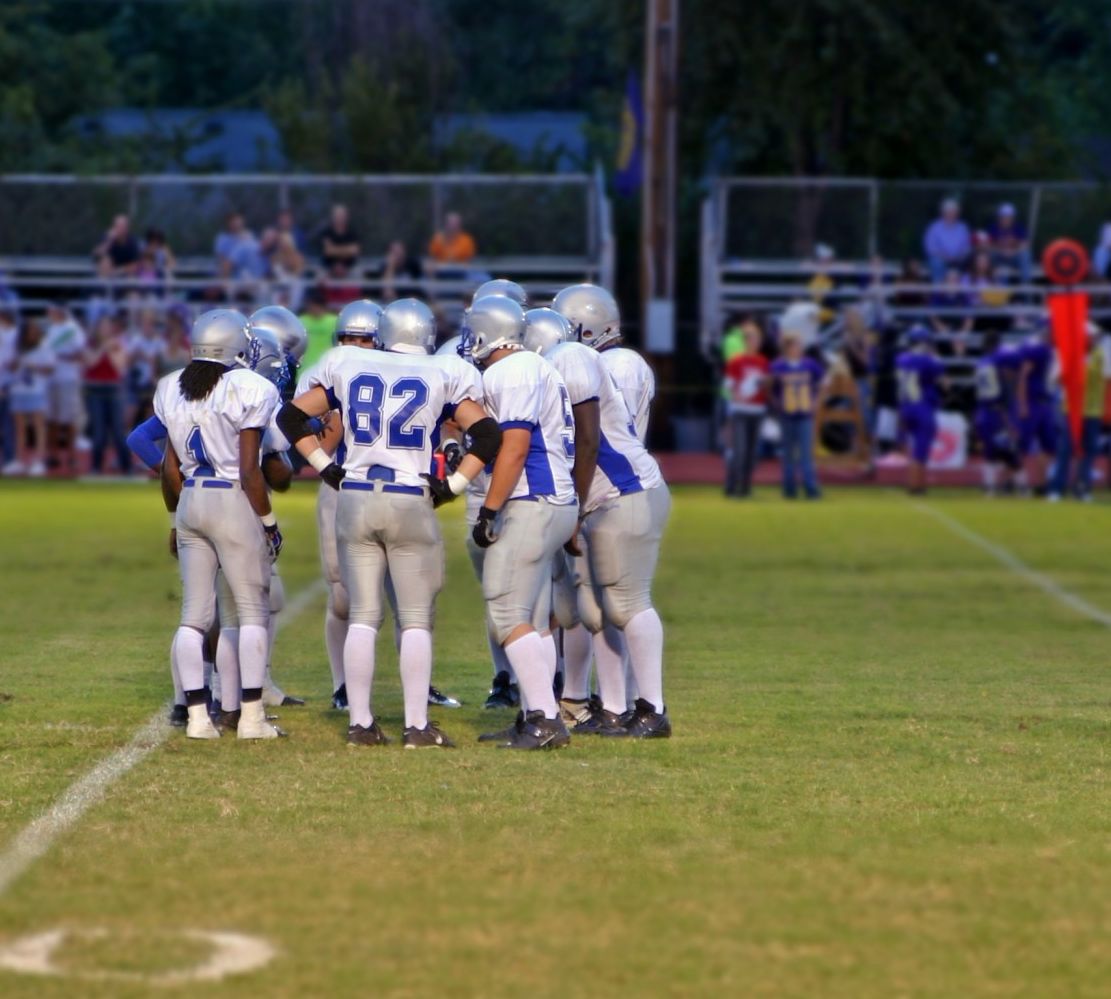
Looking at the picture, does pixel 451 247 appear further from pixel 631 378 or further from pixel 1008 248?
pixel 631 378

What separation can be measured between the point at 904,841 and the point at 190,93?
4756 centimetres

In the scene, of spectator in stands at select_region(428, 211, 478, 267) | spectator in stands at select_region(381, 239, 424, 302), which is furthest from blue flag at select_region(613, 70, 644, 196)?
spectator in stands at select_region(381, 239, 424, 302)

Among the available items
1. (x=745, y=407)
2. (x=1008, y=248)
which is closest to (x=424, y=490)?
(x=745, y=407)

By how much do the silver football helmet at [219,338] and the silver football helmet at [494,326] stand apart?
92 cm

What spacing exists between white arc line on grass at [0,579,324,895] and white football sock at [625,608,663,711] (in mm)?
1864

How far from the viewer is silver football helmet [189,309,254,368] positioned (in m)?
8.16

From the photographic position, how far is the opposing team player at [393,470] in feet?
25.6

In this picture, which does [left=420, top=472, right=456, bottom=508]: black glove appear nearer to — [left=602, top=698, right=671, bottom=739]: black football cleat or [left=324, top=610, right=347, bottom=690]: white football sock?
[left=602, top=698, right=671, bottom=739]: black football cleat

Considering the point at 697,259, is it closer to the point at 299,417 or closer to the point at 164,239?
the point at 164,239

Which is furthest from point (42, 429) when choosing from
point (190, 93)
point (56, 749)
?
point (190, 93)

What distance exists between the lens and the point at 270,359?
29.2 feet

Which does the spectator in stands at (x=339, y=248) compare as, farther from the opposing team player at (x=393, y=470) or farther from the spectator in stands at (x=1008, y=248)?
the opposing team player at (x=393, y=470)

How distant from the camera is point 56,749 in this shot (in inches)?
310

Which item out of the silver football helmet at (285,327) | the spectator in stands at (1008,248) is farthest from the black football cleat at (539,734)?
the spectator in stands at (1008,248)
